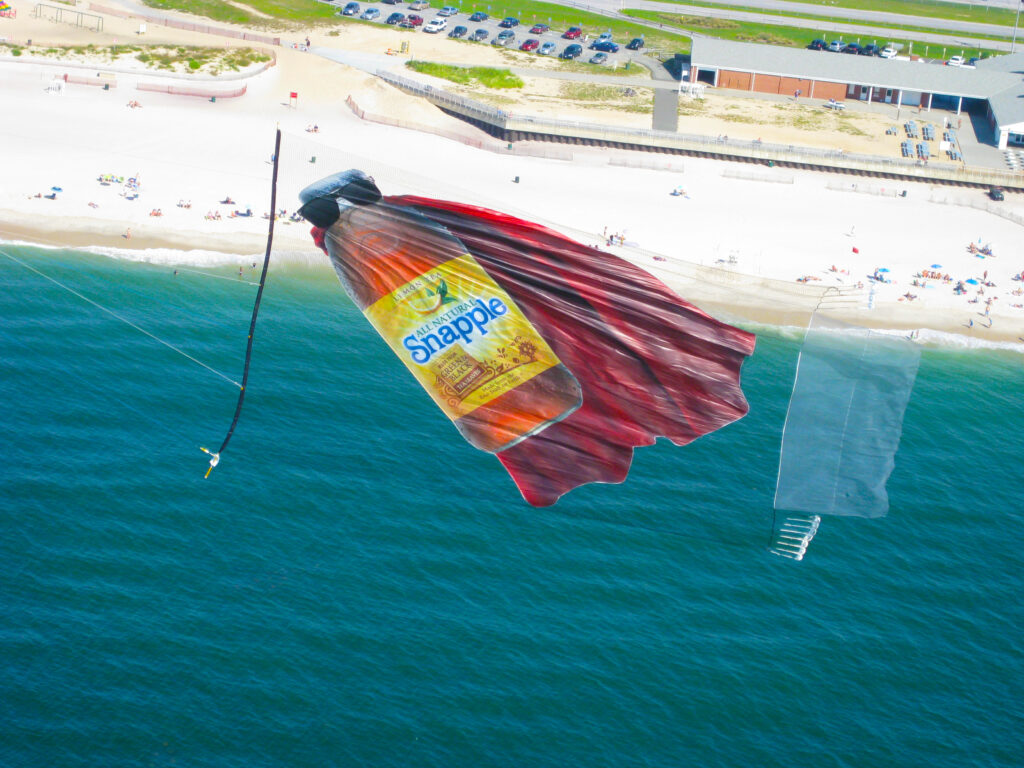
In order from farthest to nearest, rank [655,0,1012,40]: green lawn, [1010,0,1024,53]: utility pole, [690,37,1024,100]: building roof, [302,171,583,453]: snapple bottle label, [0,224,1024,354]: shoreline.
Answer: [655,0,1012,40]: green lawn < [1010,0,1024,53]: utility pole < [690,37,1024,100]: building roof < [0,224,1024,354]: shoreline < [302,171,583,453]: snapple bottle label

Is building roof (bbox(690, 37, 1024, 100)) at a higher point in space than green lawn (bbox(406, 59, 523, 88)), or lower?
higher

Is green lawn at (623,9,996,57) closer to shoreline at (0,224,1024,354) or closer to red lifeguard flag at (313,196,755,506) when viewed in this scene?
shoreline at (0,224,1024,354)

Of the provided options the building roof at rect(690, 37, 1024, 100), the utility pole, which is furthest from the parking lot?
the utility pole

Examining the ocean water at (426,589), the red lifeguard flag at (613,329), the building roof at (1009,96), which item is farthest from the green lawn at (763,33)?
the red lifeguard flag at (613,329)

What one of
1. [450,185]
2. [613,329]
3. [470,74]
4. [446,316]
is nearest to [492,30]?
[470,74]

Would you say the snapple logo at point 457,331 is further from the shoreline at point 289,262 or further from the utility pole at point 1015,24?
the utility pole at point 1015,24

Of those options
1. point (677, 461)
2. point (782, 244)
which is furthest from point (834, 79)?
point (677, 461)
